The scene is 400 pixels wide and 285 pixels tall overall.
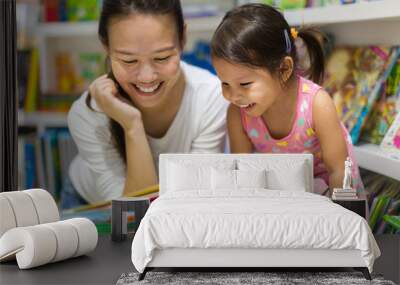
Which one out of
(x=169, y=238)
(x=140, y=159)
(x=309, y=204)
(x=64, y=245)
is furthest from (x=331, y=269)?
(x=140, y=159)

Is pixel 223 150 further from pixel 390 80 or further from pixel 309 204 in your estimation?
pixel 309 204

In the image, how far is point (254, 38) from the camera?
3.76 m

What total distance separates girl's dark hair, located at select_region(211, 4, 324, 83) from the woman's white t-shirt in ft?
1.34

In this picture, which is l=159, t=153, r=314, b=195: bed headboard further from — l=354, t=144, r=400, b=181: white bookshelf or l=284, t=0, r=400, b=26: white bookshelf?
Answer: l=284, t=0, r=400, b=26: white bookshelf

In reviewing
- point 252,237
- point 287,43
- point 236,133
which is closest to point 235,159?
point 236,133

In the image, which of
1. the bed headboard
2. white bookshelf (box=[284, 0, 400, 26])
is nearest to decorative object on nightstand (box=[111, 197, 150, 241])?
the bed headboard

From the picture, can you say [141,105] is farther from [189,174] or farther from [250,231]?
[250,231]

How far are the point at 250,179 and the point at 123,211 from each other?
0.64m

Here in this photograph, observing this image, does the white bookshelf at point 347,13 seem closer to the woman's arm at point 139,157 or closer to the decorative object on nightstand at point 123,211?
the woman's arm at point 139,157

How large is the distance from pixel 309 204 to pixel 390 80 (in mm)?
1238

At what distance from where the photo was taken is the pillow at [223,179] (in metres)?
3.60

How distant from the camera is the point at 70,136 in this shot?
186 inches

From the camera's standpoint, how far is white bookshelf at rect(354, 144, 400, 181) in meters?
3.80

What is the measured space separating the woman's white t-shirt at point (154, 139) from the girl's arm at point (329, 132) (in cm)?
58
